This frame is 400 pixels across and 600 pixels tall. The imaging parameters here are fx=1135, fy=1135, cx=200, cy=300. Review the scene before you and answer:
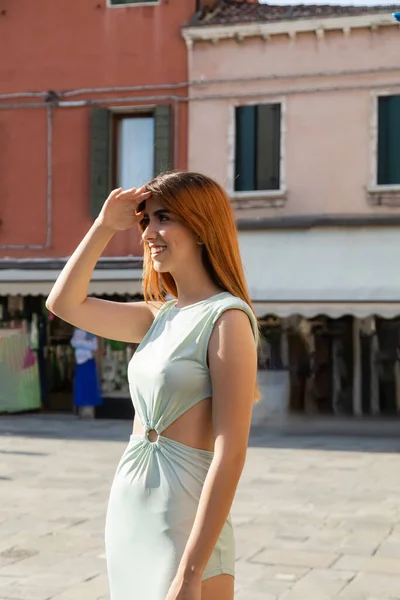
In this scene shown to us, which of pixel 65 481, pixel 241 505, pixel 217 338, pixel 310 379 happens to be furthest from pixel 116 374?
pixel 217 338

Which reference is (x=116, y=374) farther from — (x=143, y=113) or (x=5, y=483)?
(x=5, y=483)

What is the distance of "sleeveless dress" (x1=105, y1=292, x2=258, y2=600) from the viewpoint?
2537 millimetres

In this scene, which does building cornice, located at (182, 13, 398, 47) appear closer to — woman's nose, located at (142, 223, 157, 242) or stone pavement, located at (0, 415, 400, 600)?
stone pavement, located at (0, 415, 400, 600)

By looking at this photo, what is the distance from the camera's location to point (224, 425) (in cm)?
248

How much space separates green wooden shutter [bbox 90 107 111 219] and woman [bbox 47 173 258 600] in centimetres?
1686

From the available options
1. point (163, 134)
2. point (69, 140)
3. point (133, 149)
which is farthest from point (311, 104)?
point (69, 140)

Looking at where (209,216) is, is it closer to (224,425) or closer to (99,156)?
(224,425)

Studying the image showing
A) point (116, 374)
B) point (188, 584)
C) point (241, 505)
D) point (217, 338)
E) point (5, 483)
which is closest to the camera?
point (188, 584)

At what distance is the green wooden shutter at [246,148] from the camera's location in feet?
61.4

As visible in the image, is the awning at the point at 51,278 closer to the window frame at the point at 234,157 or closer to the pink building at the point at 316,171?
the pink building at the point at 316,171

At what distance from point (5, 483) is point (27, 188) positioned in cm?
987

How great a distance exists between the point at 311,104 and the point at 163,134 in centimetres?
253

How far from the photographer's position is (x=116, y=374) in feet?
63.8

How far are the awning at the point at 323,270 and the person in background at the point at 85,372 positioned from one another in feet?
9.87
